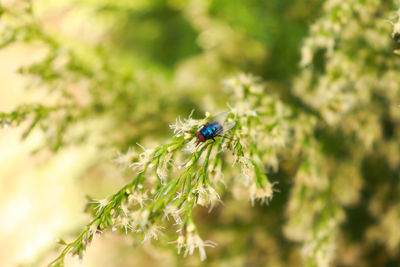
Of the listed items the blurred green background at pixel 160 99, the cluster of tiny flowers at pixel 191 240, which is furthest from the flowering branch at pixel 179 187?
the blurred green background at pixel 160 99

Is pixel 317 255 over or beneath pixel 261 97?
beneath

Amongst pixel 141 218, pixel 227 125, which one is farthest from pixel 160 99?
pixel 141 218

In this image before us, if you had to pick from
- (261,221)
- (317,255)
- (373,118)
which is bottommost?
(317,255)

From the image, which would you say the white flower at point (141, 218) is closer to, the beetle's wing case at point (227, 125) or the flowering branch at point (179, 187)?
the flowering branch at point (179, 187)

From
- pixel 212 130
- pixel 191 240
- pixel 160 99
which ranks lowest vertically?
pixel 191 240

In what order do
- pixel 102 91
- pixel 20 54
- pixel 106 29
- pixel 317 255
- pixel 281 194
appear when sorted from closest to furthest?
pixel 317 255 → pixel 102 91 → pixel 281 194 → pixel 106 29 → pixel 20 54

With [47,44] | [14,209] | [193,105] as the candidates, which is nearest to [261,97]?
[193,105]

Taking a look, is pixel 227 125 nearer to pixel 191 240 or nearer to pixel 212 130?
pixel 212 130

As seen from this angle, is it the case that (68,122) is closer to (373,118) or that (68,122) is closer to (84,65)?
(84,65)

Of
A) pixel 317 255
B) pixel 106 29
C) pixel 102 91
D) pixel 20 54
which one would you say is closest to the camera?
pixel 317 255
